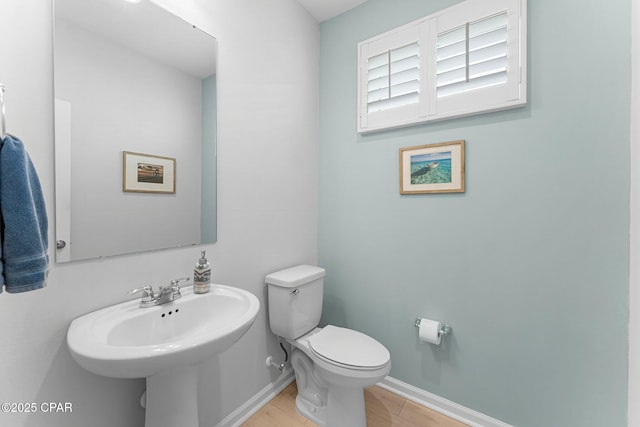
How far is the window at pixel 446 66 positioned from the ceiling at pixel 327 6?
326mm

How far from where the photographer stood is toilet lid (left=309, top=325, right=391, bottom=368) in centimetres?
134

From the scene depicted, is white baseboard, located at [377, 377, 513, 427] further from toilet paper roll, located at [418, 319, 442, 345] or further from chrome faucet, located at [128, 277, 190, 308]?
chrome faucet, located at [128, 277, 190, 308]

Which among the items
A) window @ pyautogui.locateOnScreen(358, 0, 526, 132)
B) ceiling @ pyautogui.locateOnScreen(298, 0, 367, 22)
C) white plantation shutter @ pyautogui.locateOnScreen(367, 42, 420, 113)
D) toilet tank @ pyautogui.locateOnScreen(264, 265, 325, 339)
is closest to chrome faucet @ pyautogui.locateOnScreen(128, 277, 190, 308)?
toilet tank @ pyautogui.locateOnScreen(264, 265, 325, 339)

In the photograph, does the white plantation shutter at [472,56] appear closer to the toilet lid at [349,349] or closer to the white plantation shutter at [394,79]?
the white plantation shutter at [394,79]

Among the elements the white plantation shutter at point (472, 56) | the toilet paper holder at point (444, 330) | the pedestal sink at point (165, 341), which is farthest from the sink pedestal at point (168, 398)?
the white plantation shutter at point (472, 56)

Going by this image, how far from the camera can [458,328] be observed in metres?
1.57

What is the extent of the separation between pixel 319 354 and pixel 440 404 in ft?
2.89

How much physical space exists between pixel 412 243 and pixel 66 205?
5.61 ft

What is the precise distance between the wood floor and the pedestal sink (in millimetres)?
651

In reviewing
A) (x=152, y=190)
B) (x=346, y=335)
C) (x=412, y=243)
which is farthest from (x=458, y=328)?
(x=152, y=190)

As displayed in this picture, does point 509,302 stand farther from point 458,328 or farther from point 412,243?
point 412,243

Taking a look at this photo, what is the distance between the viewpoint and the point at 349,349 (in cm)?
145

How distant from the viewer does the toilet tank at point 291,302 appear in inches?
63.1

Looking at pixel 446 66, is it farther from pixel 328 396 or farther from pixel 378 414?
pixel 378 414
